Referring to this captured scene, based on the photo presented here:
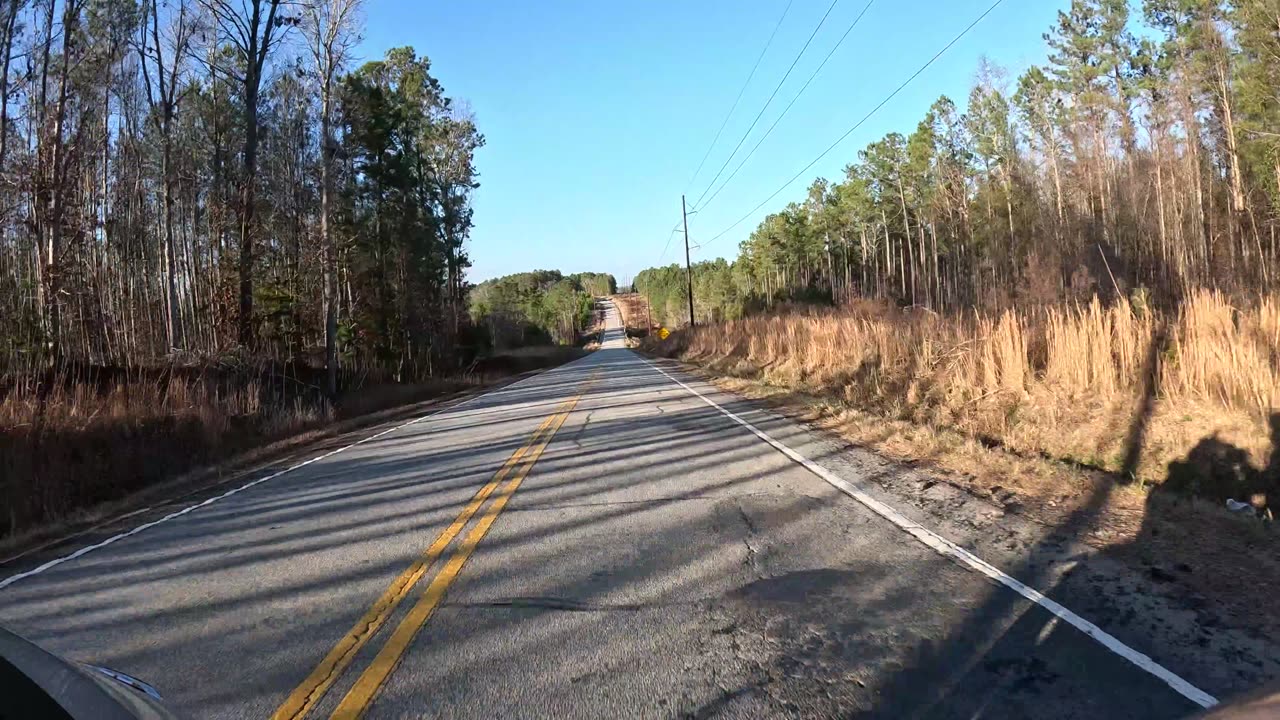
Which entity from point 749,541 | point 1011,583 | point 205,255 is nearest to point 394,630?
point 749,541

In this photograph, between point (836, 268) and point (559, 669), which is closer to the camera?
point (559, 669)

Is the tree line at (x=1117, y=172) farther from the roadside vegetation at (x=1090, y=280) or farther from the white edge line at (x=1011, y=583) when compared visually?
the white edge line at (x=1011, y=583)

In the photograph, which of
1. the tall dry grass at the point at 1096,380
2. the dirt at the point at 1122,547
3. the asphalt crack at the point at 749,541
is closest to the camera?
the dirt at the point at 1122,547

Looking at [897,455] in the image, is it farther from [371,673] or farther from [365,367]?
[365,367]

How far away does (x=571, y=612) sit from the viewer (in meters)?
4.65

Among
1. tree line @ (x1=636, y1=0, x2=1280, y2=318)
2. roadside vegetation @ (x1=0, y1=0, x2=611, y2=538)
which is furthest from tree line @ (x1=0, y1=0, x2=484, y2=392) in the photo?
tree line @ (x1=636, y1=0, x2=1280, y2=318)

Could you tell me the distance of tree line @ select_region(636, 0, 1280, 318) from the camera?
25078 mm

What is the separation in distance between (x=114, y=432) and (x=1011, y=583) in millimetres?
14204

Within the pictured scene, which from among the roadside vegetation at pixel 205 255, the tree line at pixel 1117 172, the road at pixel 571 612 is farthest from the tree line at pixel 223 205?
the tree line at pixel 1117 172

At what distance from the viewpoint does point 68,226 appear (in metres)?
19.7

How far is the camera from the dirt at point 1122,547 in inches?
153

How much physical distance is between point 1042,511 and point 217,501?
361 inches

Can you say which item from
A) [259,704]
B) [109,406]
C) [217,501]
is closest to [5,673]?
[259,704]

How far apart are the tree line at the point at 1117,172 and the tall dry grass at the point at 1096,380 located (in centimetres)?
281
